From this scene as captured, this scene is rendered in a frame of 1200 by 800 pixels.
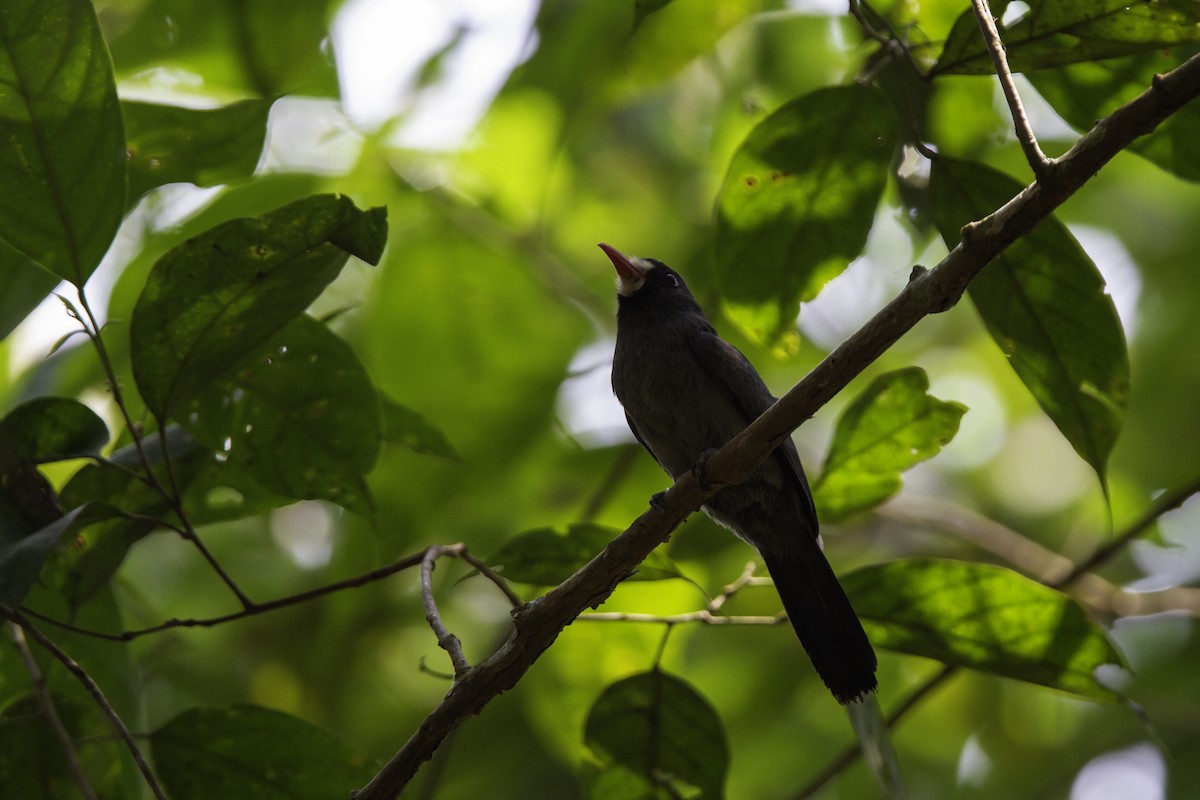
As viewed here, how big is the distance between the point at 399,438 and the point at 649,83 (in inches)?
62.6

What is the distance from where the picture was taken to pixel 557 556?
8.04 feet

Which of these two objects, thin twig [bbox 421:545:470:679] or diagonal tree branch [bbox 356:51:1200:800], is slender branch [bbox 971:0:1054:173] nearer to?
diagonal tree branch [bbox 356:51:1200:800]

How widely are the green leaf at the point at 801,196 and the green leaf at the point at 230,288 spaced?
31.1 inches

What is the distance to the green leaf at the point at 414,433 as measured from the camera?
2.61 meters

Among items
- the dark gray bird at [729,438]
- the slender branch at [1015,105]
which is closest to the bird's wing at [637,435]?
the dark gray bird at [729,438]

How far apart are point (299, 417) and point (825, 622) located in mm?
1541

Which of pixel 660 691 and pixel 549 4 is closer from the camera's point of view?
pixel 660 691

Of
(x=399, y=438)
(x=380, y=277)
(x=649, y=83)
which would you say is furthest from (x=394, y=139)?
(x=399, y=438)

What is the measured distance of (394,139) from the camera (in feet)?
13.5

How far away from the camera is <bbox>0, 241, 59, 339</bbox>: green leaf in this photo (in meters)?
2.43

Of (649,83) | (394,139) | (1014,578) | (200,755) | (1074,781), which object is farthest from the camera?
(1074,781)

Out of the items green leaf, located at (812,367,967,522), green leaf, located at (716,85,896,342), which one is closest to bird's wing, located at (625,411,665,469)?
green leaf, located at (812,367,967,522)

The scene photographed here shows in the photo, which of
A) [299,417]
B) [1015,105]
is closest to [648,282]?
[299,417]

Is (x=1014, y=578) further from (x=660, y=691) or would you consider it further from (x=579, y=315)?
(x=579, y=315)
